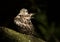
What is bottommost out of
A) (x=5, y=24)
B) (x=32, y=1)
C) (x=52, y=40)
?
(x=52, y=40)

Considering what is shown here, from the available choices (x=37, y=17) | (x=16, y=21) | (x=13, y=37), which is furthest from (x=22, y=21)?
(x=37, y=17)

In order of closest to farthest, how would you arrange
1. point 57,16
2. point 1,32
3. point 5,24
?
point 57,16 → point 1,32 → point 5,24

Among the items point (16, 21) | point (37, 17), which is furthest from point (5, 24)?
point (37, 17)

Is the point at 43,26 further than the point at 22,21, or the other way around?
the point at 22,21

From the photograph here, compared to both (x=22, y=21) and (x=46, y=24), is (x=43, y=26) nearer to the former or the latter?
(x=46, y=24)

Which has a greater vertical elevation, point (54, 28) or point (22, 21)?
point (22, 21)

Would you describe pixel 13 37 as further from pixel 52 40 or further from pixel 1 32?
pixel 52 40

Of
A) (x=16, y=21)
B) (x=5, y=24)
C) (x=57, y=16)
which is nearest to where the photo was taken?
(x=57, y=16)

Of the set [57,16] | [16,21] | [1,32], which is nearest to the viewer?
[57,16]

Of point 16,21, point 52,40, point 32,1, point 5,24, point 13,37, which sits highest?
point 16,21
